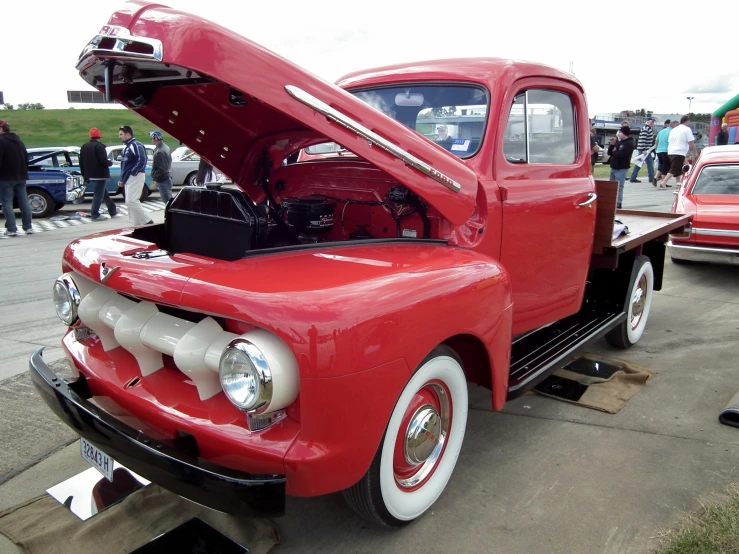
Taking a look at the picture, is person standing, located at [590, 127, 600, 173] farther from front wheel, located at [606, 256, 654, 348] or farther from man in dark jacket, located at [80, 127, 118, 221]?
man in dark jacket, located at [80, 127, 118, 221]

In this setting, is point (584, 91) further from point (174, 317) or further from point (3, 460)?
point (3, 460)

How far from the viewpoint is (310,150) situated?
140 inches

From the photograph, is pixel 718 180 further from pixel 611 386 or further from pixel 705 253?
pixel 611 386

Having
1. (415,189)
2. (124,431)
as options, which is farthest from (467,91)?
(124,431)

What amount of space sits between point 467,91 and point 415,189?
986 millimetres

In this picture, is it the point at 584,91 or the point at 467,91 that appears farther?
the point at 584,91

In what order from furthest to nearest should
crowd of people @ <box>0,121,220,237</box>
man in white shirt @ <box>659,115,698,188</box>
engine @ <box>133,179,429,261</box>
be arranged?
man in white shirt @ <box>659,115,698,188</box> → crowd of people @ <box>0,121,220,237</box> → engine @ <box>133,179,429,261</box>

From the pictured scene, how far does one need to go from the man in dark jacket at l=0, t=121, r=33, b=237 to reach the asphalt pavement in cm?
647

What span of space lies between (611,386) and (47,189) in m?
12.4

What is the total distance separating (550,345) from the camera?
362 cm

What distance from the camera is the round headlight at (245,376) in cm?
180

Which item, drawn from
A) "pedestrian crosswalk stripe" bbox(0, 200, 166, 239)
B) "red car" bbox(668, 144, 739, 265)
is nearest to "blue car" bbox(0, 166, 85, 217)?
"pedestrian crosswalk stripe" bbox(0, 200, 166, 239)

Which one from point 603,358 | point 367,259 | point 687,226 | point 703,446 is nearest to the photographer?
point 367,259

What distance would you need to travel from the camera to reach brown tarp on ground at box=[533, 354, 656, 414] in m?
3.63
